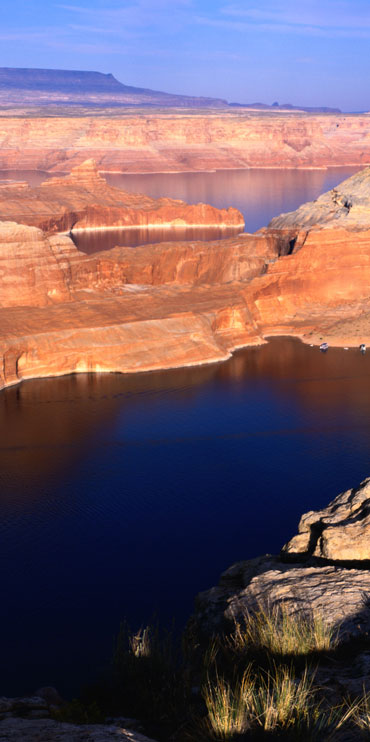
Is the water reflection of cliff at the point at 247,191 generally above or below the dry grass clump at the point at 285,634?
above

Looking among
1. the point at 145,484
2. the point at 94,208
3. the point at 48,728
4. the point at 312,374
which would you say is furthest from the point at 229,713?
the point at 94,208

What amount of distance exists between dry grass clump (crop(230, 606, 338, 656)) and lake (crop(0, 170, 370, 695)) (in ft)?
26.9

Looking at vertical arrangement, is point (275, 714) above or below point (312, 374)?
above

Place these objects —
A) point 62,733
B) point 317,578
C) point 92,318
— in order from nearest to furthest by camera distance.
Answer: point 62,733 → point 317,578 → point 92,318

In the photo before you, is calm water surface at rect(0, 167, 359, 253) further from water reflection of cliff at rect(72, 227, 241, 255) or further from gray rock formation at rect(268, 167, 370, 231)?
gray rock formation at rect(268, 167, 370, 231)

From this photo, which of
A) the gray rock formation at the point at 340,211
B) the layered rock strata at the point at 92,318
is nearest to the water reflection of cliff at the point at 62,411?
the layered rock strata at the point at 92,318

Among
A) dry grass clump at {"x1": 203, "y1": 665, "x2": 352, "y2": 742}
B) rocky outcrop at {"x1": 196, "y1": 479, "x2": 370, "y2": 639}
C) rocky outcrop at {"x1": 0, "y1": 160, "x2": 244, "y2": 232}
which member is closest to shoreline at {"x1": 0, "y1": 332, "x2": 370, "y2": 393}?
rocky outcrop at {"x1": 196, "y1": 479, "x2": 370, "y2": 639}

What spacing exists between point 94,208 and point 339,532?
121 metres

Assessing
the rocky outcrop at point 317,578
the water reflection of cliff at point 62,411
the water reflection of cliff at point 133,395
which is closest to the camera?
the rocky outcrop at point 317,578

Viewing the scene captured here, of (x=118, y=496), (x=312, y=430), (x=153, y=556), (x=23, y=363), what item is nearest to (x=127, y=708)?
(x=153, y=556)

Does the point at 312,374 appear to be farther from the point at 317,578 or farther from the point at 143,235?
the point at 143,235

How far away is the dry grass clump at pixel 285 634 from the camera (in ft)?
35.4

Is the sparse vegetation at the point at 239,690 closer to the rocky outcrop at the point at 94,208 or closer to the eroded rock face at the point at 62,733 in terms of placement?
the eroded rock face at the point at 62,733

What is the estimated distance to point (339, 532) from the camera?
46.3 feet
